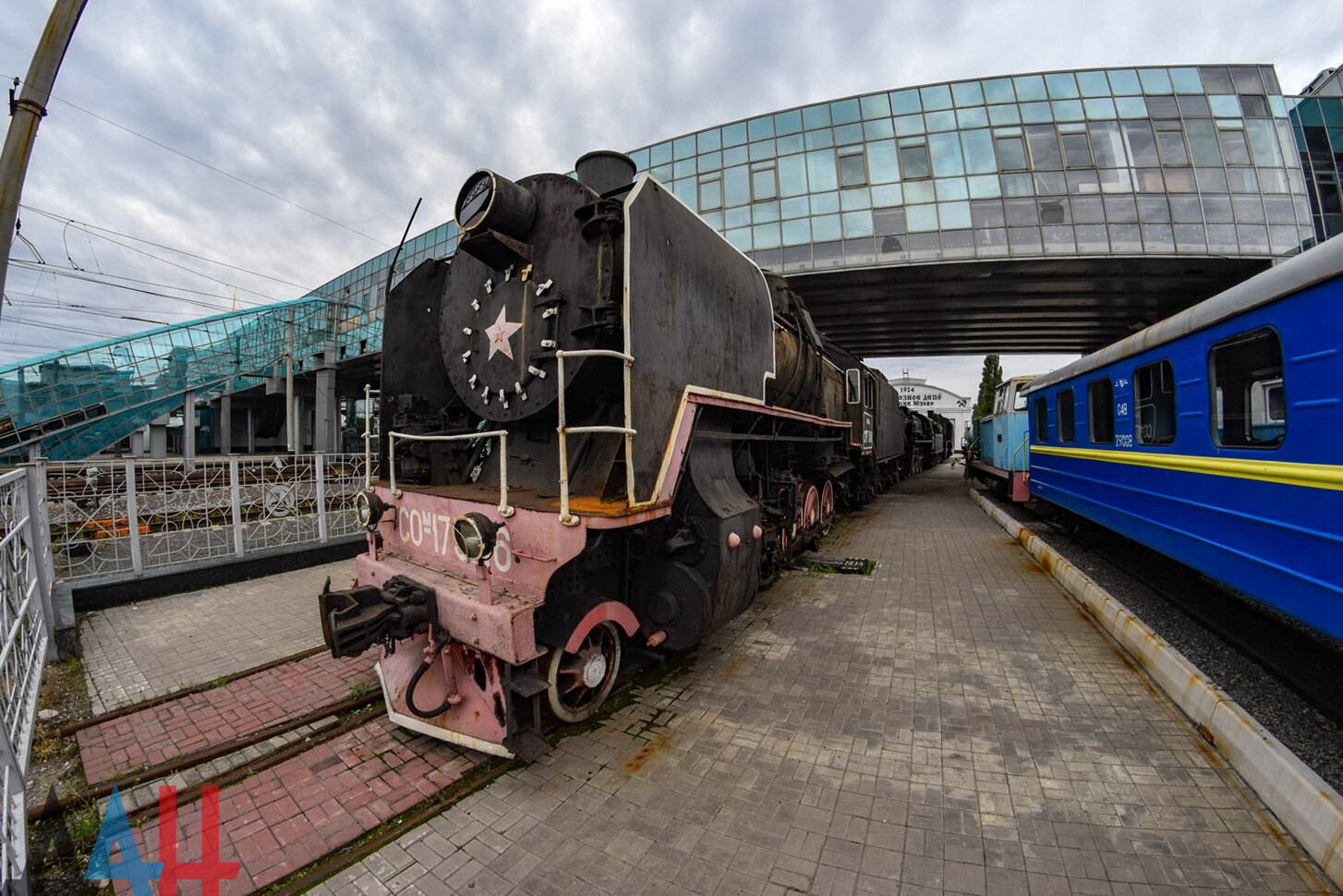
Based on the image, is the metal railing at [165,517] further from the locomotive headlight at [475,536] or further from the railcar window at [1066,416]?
the railcar window at [1066,416]

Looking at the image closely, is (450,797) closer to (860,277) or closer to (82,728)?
(82,728)

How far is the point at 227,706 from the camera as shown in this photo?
147 inches

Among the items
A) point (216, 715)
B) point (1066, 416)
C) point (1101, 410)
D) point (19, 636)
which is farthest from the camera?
point (1066, 416)

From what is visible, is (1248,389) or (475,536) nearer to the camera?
(475,536)

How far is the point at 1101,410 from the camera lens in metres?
6.50

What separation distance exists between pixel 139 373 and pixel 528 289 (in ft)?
84.5

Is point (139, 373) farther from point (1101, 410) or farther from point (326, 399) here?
point (1101, 410)

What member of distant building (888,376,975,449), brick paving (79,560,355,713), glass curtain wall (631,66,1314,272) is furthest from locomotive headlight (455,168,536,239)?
distant building (888,376,975,449)

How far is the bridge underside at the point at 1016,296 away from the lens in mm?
15164

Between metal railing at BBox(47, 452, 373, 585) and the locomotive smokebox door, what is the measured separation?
3894mm

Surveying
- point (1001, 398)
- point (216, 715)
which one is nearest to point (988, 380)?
point (1001, 398)

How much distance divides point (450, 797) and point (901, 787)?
7.78 ft

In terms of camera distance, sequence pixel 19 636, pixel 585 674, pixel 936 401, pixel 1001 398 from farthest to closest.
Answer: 1. pixel 936 401
2. pixel 1001 398
3. pixel 19 636
4. pixel 585 674

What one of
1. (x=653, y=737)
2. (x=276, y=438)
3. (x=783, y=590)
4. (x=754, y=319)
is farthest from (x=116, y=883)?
(x=276, y=438)
